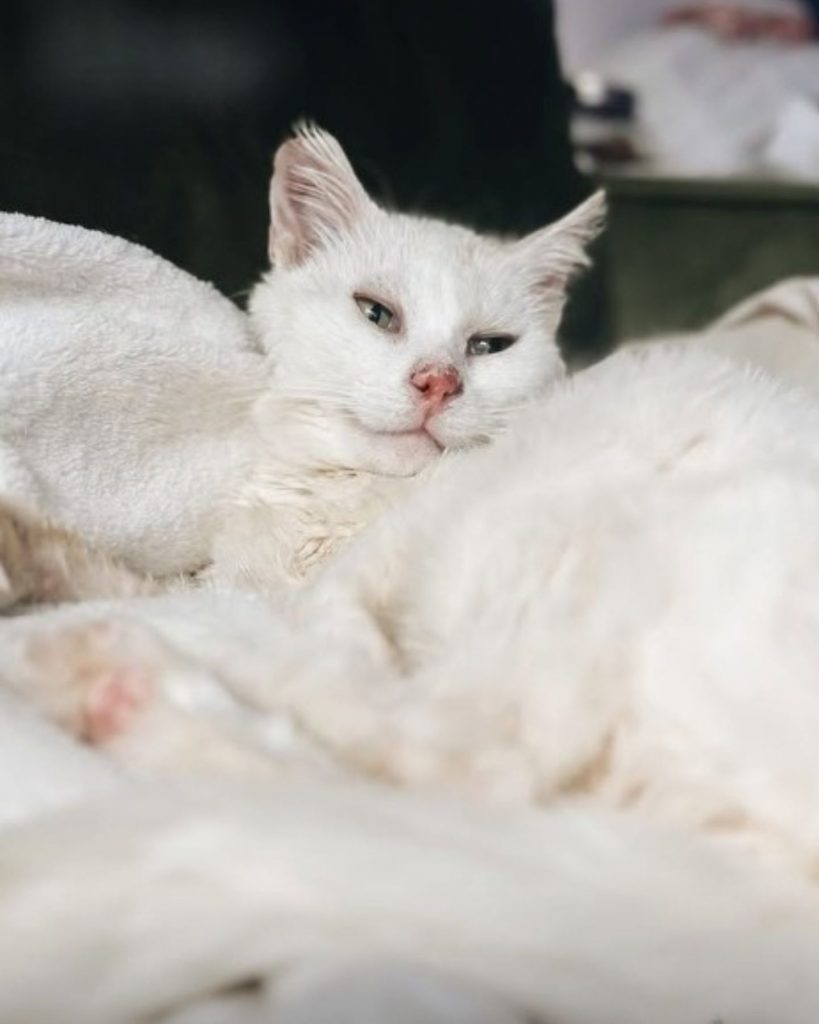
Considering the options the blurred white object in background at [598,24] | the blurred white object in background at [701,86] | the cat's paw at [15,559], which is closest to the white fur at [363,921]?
the cat's paw at [15,559]

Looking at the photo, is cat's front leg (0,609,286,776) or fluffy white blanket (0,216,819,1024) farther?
cat's front leg (0,609,286,776)

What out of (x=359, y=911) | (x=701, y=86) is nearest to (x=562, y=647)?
(x=359, y=911)

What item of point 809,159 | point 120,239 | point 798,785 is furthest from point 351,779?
point 809,159

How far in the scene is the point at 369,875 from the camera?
57cm

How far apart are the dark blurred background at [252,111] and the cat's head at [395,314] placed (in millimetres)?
140

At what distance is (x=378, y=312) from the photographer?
123 centimetres

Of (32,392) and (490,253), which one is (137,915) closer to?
(32,392)

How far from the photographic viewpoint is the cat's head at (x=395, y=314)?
1.16m

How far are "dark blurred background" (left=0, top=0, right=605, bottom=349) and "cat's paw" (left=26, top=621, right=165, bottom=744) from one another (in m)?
0.56

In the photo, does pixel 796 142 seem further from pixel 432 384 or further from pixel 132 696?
pixel 132 696

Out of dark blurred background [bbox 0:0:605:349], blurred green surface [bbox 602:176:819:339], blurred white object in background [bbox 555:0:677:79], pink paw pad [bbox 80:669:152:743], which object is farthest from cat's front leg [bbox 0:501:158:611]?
blurred white object in background [bbox 555:0:677:79]

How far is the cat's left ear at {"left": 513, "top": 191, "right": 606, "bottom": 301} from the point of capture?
1.33 m

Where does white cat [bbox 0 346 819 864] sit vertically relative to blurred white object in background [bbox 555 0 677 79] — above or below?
below

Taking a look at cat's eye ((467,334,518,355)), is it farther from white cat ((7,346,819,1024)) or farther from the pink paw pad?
the pink paw pad
